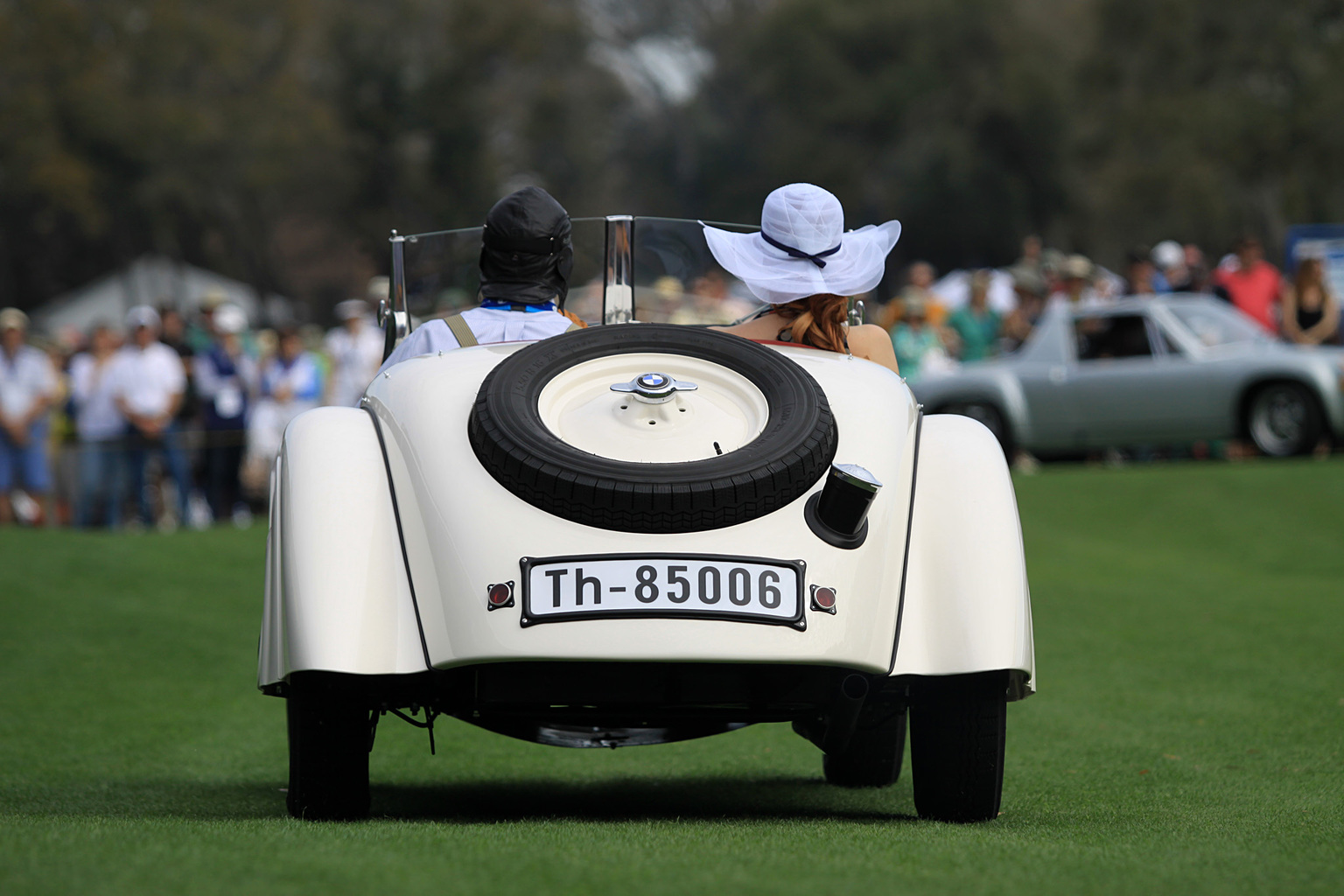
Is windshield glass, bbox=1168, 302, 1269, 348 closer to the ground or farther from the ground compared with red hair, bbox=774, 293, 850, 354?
farther from the ground

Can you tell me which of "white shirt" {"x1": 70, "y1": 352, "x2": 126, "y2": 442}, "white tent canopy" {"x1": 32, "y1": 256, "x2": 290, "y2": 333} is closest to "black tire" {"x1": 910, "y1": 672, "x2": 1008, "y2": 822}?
"white shirt" {"x1": 70, "y1": 352, "x2": 126, "y2": 442}

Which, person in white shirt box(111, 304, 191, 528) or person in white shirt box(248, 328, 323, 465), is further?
person in white shirt box(248, 328, 323, 465)

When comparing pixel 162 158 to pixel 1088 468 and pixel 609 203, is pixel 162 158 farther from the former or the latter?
pixel 1088 468

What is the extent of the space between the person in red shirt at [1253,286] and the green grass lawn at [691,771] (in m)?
5.03

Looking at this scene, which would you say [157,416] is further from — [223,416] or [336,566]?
[336,566]

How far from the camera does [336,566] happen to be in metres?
4.35

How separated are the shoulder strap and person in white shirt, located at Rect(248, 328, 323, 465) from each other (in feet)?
38.5

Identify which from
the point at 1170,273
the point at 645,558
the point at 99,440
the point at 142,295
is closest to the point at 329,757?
the point at 645,558

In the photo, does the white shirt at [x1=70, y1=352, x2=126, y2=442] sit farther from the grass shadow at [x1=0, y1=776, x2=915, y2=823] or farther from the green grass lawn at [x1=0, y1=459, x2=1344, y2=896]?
the grass shadow at [x1=0, y1=776, x2=915, y2=823]

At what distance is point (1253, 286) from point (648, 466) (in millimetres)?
15306

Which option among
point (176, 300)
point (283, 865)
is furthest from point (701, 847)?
point (176, 300)

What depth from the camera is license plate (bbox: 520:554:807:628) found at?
409 centimetres

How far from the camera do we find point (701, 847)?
153 inches

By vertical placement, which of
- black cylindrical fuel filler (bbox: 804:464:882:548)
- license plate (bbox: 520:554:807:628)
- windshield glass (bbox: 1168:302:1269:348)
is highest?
windshield glass (bbox: 1168:302:1269:348)
